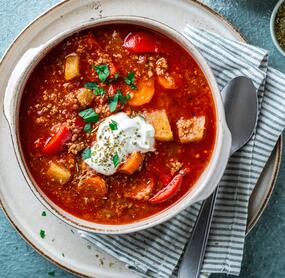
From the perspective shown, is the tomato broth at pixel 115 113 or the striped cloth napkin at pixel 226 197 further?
the striped cloth napkin at pixel 226 197

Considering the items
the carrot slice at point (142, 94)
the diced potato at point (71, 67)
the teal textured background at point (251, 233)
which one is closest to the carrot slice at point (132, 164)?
the carrot slice at point (142, 94)

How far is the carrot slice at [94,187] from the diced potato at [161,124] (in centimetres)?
30

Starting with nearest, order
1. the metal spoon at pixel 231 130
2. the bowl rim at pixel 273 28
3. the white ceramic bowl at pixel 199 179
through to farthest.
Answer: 1. the white ceramic bowl at pixel 199 179
2. the metal spoon at pixel 231 130
3. the bowl rim at pixel 273 28

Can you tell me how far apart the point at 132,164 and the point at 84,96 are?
1.14 feet

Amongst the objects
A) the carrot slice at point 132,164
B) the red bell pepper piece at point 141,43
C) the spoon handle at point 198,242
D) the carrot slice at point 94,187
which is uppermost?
the red bell pepper piece at point 141,43

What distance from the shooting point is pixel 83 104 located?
2736 mm

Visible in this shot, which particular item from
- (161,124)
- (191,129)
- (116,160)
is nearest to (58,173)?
(116,160)

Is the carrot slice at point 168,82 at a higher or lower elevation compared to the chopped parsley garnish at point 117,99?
higher

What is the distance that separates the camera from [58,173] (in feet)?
9.06

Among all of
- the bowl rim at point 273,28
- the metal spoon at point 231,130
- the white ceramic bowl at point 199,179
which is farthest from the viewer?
the bowl rim at point 273,28

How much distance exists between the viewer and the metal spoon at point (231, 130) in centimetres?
291

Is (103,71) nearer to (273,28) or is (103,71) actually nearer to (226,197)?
(226,197)

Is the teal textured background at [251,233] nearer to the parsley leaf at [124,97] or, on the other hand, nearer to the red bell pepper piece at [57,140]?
the red bell pepper piece at [57,140]

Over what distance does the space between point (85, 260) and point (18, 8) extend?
1.29 metres
